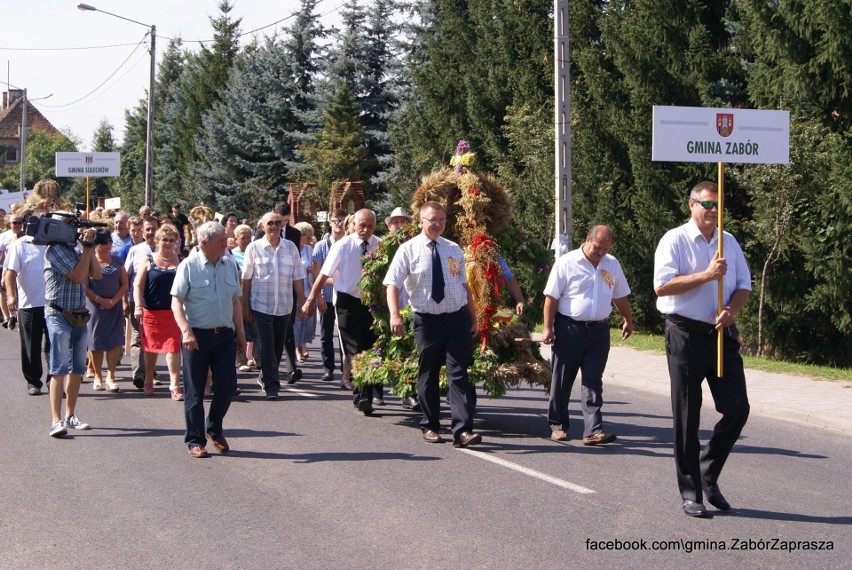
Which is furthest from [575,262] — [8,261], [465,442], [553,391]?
[8,261]

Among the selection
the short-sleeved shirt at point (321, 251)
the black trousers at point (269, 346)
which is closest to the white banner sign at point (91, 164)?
the short-sleeved shirt at point (321, 251)

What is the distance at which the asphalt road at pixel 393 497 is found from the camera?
19.6ft

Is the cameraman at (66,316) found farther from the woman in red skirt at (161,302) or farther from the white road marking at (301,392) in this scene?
the white road marking at (301,392)

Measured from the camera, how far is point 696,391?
6.77 metres

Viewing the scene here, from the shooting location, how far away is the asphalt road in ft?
19.6

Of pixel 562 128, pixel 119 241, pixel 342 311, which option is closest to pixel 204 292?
pixel 342 311

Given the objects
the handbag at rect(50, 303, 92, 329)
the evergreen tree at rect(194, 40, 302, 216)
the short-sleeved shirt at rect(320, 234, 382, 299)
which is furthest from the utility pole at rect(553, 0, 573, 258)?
the evergreen tree at rect(194, 40, 302, 216)

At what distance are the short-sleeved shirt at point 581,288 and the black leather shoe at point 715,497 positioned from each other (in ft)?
8.91

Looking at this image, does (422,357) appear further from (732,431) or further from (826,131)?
(826,131)

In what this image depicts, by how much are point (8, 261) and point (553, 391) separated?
20.9ft

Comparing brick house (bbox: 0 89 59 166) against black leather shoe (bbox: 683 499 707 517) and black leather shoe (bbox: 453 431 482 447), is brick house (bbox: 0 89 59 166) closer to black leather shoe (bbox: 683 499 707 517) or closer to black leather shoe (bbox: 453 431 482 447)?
black leather shoe (bbox: 453 431 482 447)

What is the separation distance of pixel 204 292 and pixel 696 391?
4042 millimetres

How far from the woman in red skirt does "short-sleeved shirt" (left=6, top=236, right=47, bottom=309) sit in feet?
3.41

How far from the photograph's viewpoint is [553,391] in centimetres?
952
